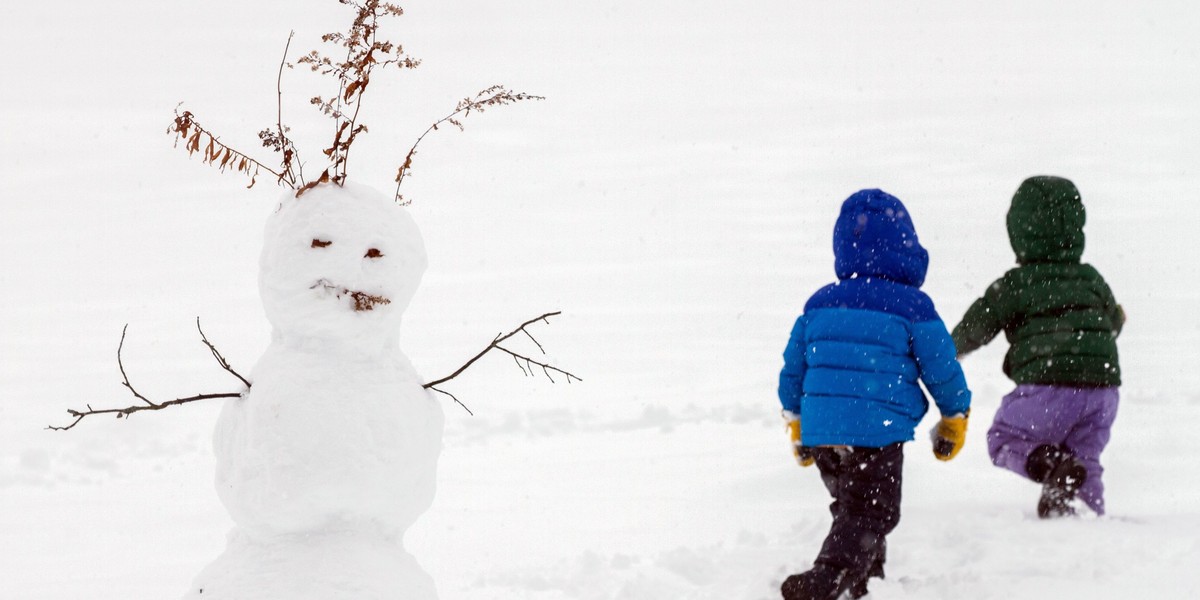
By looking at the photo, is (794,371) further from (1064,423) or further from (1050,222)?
(1050,222)

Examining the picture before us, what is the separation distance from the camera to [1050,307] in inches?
221

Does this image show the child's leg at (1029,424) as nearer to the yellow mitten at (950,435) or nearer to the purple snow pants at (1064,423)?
the purple snow pants at (1064,423)

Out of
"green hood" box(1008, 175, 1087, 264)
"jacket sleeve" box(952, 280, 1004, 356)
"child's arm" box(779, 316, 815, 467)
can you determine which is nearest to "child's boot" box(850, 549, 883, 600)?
"child's arm" box(779, 316, 815, 467)

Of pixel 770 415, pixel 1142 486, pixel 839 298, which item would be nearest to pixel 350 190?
pixel 839 298

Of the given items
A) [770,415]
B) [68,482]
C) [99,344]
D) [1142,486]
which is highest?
[1142,486]

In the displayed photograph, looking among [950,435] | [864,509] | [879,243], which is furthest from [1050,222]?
[864,509]

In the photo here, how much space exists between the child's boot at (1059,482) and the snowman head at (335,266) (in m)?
3.75

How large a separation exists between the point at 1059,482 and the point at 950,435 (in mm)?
975

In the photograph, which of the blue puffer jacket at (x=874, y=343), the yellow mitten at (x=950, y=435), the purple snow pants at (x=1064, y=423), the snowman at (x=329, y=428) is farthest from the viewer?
the purple snow pants at (x=1064, y=423)

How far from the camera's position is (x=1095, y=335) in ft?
18.3

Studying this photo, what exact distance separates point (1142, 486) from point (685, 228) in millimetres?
14322

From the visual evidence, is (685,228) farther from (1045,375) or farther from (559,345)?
(1045,375)

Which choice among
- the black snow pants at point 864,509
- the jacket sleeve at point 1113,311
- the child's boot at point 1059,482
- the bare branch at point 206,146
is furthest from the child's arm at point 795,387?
the bare branch at point 206,146

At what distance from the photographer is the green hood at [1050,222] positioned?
565 centimetres
